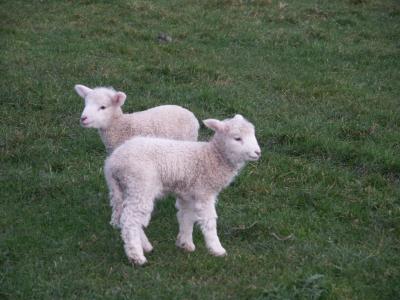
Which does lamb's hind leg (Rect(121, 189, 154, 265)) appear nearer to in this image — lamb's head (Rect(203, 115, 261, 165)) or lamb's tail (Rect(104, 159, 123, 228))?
lamb's tail (Rect(104, 159, 123, 228))

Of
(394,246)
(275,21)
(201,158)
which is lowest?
(275,21)

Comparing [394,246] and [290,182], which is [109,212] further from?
[394,246]

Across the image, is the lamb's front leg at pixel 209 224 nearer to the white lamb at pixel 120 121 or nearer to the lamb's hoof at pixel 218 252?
the lamb's hoof at pixel 218 252

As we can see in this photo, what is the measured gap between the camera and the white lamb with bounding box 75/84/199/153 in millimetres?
7750

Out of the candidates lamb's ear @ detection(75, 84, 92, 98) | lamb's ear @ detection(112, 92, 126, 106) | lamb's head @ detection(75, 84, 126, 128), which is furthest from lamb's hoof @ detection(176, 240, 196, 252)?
lamb's ear @ detection(75, 84, 92, 98)

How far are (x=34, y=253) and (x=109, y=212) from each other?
4.04 feet

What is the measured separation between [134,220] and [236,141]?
1.23m

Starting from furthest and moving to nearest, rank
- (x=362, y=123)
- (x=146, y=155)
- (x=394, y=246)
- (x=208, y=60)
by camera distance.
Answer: (x=208, y=60)
(x=362, y=123)
(x=394, y=246)
(x=146, y=155)

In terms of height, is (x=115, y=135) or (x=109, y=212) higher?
(x=115, y=135)

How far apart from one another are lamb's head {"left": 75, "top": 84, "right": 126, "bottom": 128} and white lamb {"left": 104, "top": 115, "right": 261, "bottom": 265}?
128cm

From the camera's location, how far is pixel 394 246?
6.70m

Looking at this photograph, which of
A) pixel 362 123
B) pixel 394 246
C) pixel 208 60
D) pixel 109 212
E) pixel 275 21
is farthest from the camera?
pixel 275 21

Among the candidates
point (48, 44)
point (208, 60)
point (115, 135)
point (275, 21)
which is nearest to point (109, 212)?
point (115, 135)

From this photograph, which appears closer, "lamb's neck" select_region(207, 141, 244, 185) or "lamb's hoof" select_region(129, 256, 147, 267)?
"lamb's hoof" select_region(129, 256, 147, 267)
